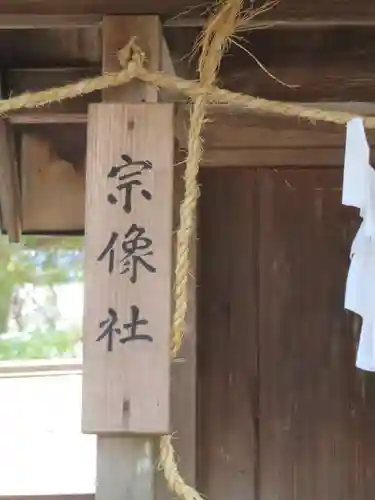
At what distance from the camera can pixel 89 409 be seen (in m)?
1.15

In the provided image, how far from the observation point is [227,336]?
182 cm

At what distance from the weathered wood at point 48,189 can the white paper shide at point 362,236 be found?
88 cm

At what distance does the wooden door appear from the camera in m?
1.77

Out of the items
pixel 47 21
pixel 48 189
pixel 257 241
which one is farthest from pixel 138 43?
pixel 48 189

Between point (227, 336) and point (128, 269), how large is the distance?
69cm

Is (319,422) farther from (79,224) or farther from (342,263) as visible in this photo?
(79,224)

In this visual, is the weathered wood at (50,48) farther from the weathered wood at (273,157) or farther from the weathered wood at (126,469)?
the weathered wood at (126,469)

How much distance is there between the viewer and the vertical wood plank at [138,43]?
1.26 metres

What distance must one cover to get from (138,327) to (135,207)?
6.9 inches

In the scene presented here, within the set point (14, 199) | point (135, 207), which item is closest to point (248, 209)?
point (14, 199)

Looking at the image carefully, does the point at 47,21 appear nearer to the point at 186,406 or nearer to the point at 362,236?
the point at 362,236

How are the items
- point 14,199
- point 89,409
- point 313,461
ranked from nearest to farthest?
point 89,409, point 313,461, point 14,199

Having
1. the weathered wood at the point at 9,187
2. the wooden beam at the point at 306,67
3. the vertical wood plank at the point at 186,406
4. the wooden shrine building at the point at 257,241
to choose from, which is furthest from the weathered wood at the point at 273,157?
the weathered wood at the point at 9,187

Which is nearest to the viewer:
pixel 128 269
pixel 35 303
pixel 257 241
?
pixel 128 269
